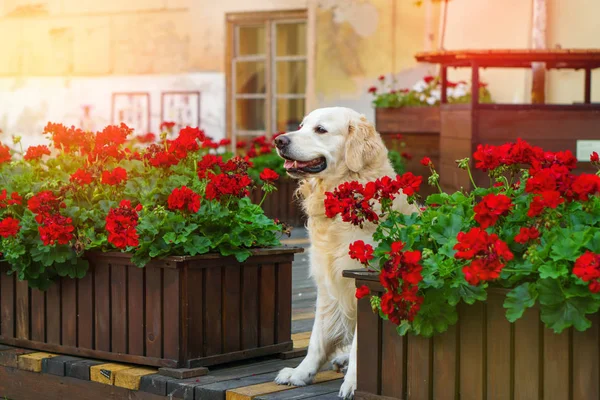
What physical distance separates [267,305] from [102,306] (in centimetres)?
68

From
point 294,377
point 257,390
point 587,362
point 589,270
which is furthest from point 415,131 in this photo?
point 589,270

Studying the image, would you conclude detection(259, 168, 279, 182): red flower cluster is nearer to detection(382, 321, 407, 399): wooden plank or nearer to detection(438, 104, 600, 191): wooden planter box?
detection(382, 321, 407, 399): wooden plank

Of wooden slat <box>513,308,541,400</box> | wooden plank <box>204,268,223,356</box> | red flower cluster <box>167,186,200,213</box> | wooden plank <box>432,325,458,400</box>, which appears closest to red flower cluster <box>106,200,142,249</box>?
red flower cluster <box>167,186,200,213</box>

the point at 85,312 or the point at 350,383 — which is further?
the point at 85,312

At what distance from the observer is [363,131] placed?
452 cm

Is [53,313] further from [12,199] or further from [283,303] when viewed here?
[283,303]

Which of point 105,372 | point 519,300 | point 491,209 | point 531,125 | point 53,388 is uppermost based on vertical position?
point 531,125

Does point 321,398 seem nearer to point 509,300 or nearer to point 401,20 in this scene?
point 509,300

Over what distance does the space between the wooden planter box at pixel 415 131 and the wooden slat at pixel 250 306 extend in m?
6.45

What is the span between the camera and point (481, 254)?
3.19 m

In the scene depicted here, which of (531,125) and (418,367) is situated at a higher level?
(531,125)

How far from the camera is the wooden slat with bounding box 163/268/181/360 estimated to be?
4.33 meters

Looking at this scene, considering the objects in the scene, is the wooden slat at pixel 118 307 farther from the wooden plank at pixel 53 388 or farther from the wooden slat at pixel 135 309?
the wooden plank at pixel 53 388

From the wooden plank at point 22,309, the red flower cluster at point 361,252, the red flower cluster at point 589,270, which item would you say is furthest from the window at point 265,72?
the red flower cluster at point 589,270
